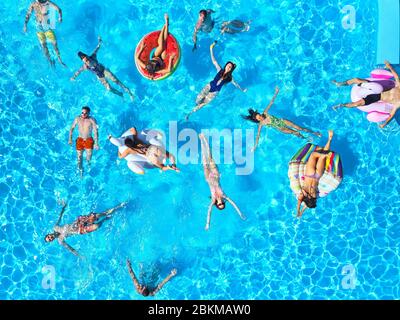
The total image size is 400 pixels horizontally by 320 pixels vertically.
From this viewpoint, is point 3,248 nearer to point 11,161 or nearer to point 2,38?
point 11,161

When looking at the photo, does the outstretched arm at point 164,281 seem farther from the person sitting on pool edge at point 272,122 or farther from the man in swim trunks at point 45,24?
the man in swim trunks at point 45,24

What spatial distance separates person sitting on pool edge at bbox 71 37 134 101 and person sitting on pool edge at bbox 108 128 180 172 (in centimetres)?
102

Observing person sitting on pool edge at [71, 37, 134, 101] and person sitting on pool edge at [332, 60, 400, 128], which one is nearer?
person sitting on pool edge at [332, 60, 400, 128]

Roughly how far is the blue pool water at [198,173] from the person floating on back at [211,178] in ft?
0.60

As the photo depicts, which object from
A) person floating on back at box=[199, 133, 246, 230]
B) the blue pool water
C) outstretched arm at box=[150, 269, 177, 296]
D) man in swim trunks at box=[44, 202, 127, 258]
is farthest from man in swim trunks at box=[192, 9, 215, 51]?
outstretched arm at box=[150, 269, 177, 296]

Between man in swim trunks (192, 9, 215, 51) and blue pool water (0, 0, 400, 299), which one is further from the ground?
man in swim trunks (192, 9, 215, 51)

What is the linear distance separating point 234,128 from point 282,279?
3.38m

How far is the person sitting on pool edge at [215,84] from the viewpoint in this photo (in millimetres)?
8602

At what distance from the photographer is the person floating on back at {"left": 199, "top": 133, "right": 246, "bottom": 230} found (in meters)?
8.87

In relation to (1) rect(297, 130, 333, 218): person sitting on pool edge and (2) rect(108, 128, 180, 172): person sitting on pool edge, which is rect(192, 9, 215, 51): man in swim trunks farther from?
(1) rect(297, 130, 333, 218): person sitting on pool edge

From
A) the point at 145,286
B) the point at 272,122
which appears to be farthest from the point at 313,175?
the point at 145,286

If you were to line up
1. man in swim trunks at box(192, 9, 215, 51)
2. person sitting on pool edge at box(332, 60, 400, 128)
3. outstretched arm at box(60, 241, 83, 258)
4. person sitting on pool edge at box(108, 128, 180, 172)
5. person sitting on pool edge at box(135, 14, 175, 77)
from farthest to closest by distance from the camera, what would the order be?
outstretched arm at box(60, 241, 83, 258)
person sitting on pool edge at box(135, 14, 175, 77)
person sitting on pool edge at box(108, 128, 180, 172)
man in swim trunks at box(192, 9, 215, 51)
person sitting on pool edge at box(332, 60, 400, 128)

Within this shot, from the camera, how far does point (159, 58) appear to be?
8.84m

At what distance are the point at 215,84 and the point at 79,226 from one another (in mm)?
4090
